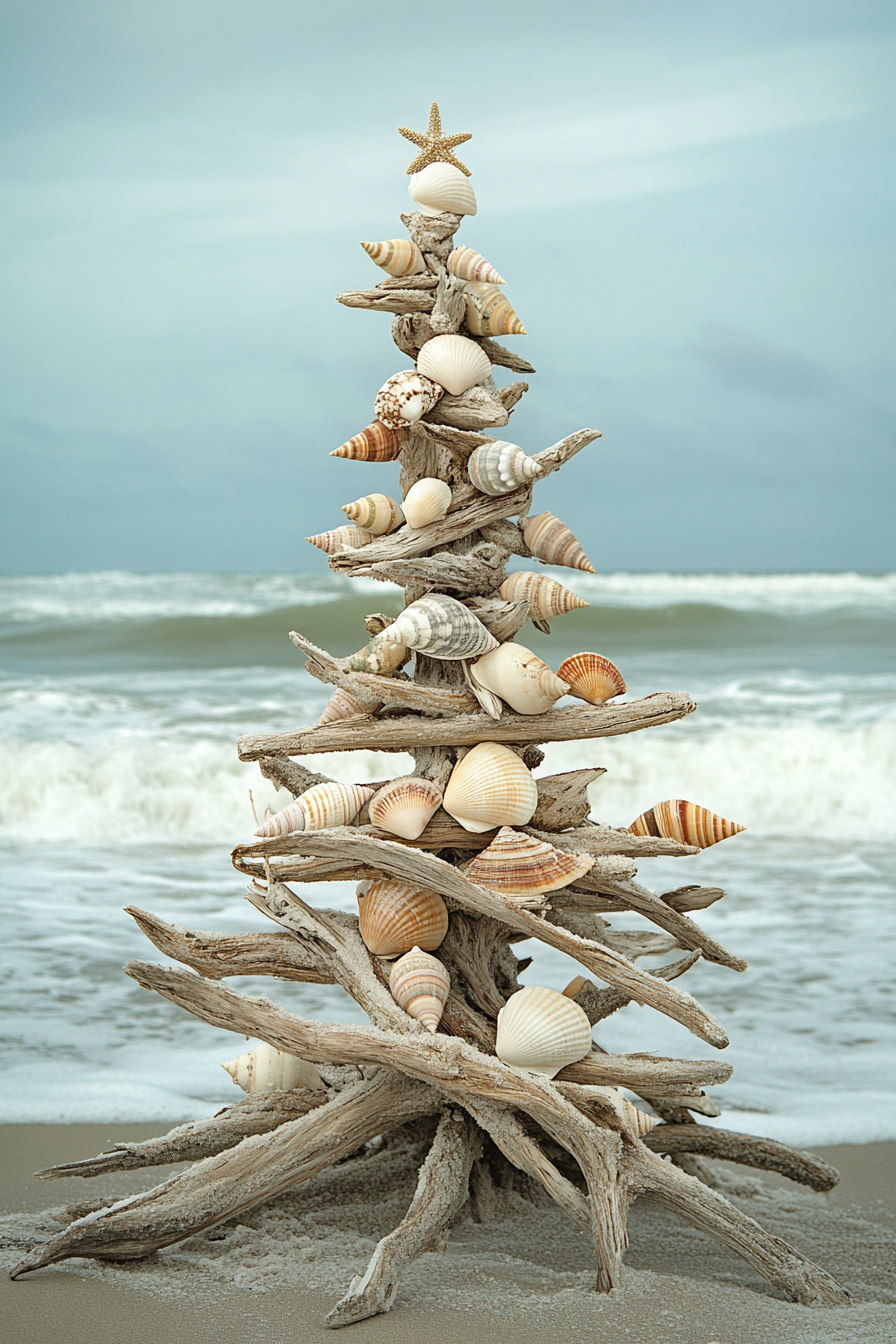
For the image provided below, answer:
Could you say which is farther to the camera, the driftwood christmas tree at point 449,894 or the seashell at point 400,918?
the seashell at point 400,918

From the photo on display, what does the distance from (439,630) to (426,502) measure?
0.35 meters

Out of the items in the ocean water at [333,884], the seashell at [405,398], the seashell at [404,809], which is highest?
the seashell at [405,398]

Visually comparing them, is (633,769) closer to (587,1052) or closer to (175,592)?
(587,1052)

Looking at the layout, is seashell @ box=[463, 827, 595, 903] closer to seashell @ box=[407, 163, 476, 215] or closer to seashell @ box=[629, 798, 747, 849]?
seashell @ box=[629, 798, 747, 849]

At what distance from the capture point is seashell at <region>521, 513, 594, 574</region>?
2.93 metres

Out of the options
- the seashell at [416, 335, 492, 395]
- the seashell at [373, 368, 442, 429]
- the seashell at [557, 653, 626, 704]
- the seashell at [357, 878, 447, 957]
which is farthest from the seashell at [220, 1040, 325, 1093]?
the seashell at [416, 335, 492, 395]

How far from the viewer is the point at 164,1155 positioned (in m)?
2.85

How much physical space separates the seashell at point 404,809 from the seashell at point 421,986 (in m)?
0.32

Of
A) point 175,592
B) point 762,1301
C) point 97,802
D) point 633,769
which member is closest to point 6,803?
point 97,802

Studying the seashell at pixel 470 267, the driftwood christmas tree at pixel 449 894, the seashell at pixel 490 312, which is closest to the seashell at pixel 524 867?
the driftwood christmas tree at pixel 449 894

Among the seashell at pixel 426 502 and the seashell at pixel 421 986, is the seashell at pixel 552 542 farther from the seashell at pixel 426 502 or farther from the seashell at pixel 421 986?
the seashell at pixel 421 986

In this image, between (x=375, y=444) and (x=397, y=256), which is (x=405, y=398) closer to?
(x=375, y=444)

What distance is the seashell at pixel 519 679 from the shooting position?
2783mm

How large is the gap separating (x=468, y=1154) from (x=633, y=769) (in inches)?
282
